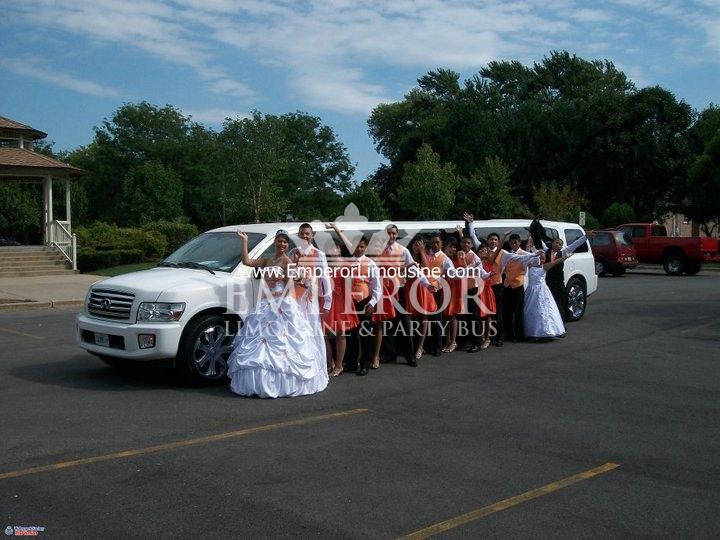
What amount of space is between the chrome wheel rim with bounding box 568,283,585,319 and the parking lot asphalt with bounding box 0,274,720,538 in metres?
4.13

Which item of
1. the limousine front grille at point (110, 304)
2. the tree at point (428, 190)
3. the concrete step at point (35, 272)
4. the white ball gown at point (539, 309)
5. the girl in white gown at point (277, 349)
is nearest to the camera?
the girl in white gown at point (277, 349)

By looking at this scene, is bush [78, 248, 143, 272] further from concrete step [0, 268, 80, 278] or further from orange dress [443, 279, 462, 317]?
orange dress [443, 279, 462, 317]

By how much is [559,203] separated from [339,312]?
38576 mm

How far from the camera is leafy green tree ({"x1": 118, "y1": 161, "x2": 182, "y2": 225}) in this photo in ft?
218

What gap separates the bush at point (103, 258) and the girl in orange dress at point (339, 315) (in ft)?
71.6

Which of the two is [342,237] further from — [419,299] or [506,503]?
[506,503]

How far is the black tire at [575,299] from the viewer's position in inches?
581

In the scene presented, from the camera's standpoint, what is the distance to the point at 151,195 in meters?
67.8

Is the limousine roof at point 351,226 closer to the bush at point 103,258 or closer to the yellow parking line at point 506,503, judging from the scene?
the yellow parking line at point 506,503

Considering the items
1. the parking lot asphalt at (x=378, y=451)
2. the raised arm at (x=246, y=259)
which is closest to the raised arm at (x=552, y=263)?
the parking lot asphalt at (x=378, y=451)

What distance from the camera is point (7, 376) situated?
943 cm

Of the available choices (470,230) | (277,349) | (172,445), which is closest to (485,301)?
(470,230)

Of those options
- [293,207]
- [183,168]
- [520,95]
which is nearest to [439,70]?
[520,95]

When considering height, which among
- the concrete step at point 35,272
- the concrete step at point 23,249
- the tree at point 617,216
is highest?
the tree at point 617,216
